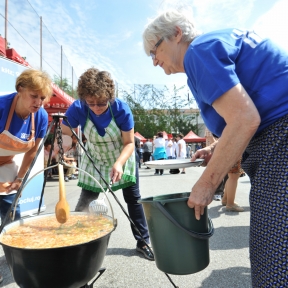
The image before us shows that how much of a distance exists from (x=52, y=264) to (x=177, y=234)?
1.98 feet

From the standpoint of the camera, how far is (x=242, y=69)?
1.09 meters

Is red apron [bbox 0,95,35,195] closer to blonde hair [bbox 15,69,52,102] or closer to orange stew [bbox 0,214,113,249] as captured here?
blonde hair [bbox 15,69,52,102]

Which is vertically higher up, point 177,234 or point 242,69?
point 242,69

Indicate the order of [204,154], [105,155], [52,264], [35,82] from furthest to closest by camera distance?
[105,155], [35,82], [204,154], [52,264]

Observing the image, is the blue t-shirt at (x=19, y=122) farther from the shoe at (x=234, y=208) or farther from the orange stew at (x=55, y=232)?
the shoe at (x=234, y=208)

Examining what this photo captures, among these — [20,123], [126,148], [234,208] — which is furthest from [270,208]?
[234,208]

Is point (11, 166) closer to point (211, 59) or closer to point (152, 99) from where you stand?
point (211, 59)

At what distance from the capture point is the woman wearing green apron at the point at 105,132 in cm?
220

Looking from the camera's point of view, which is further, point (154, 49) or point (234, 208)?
point (234, 208)

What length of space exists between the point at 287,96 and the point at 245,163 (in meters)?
0.34

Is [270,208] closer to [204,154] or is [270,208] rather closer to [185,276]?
[204,154]

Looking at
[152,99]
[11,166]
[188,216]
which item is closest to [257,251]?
[188,216]

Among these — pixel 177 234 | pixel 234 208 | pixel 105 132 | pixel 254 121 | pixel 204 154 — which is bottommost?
pixel 234 208

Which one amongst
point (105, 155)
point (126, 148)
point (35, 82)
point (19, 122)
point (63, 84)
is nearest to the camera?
point (35, 82)
